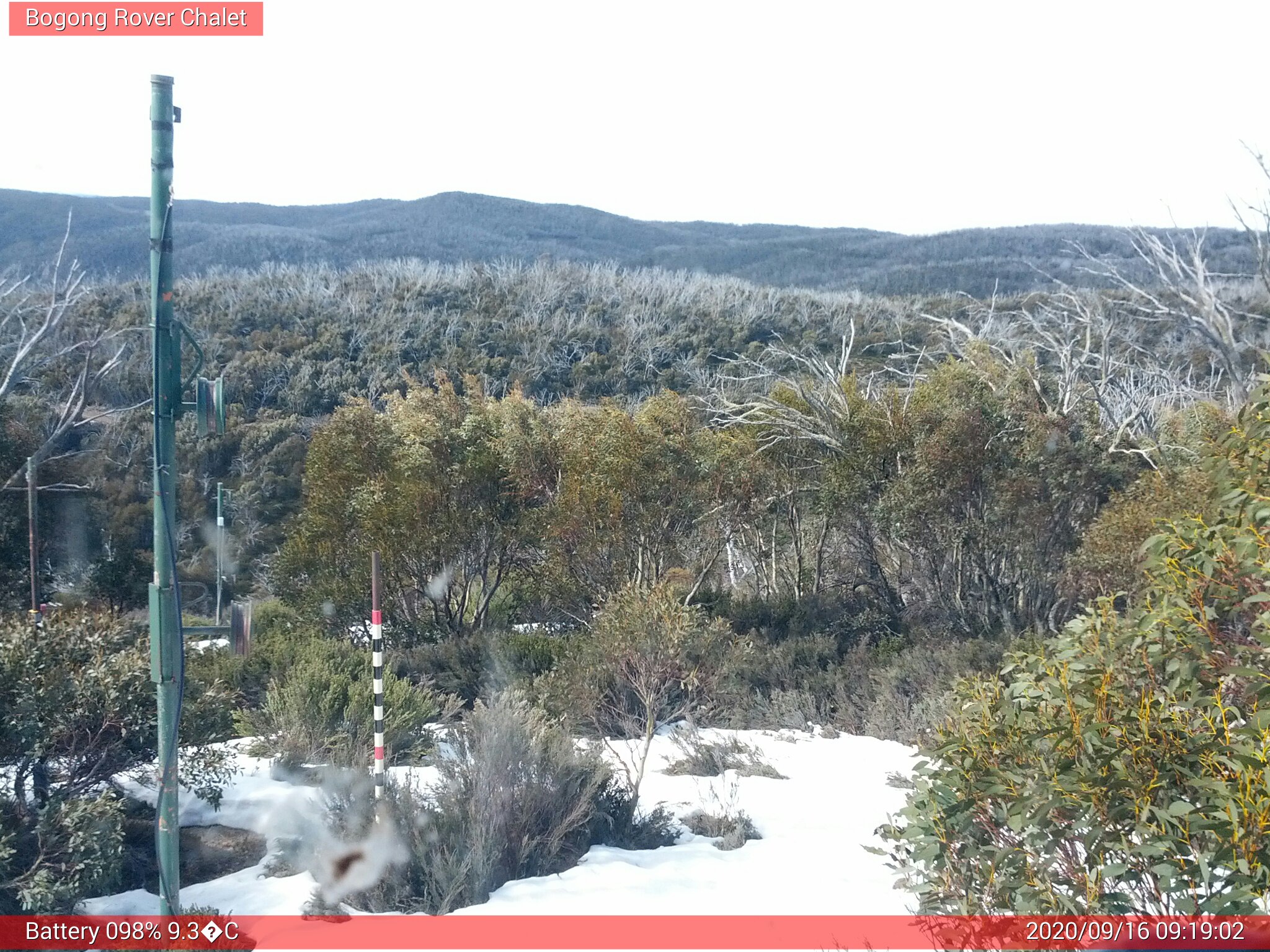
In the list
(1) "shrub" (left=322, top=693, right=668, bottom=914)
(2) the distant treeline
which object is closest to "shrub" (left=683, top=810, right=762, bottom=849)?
(1) "shrub" (left=322, top=693, right=668, bottom=914)

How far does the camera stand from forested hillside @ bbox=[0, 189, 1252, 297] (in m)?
42.8

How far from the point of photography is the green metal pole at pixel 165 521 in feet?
12.7

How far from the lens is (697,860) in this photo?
517cm

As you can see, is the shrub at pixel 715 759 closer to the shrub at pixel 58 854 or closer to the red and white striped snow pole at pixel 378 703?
the red and white striped snow pole at pixel 378 703

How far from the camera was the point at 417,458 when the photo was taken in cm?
1138

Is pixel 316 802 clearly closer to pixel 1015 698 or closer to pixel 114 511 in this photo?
pixel 1015 698

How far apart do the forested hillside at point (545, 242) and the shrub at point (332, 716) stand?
102ft

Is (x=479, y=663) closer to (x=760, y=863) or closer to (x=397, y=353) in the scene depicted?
(x=760, y=863)

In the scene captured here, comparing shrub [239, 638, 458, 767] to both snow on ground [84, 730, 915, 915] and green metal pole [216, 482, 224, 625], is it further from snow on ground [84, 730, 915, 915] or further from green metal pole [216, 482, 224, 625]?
green metal pole [216, 482, 224, 625]

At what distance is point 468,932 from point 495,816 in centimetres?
64

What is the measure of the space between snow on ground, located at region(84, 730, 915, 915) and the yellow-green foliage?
42cm

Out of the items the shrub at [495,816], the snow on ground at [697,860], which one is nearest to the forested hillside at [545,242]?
the snow on ground at [697,860]

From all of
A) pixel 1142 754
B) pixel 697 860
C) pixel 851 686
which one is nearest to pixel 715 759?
pixel 697 860

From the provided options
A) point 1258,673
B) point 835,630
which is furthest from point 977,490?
point 1258,673
